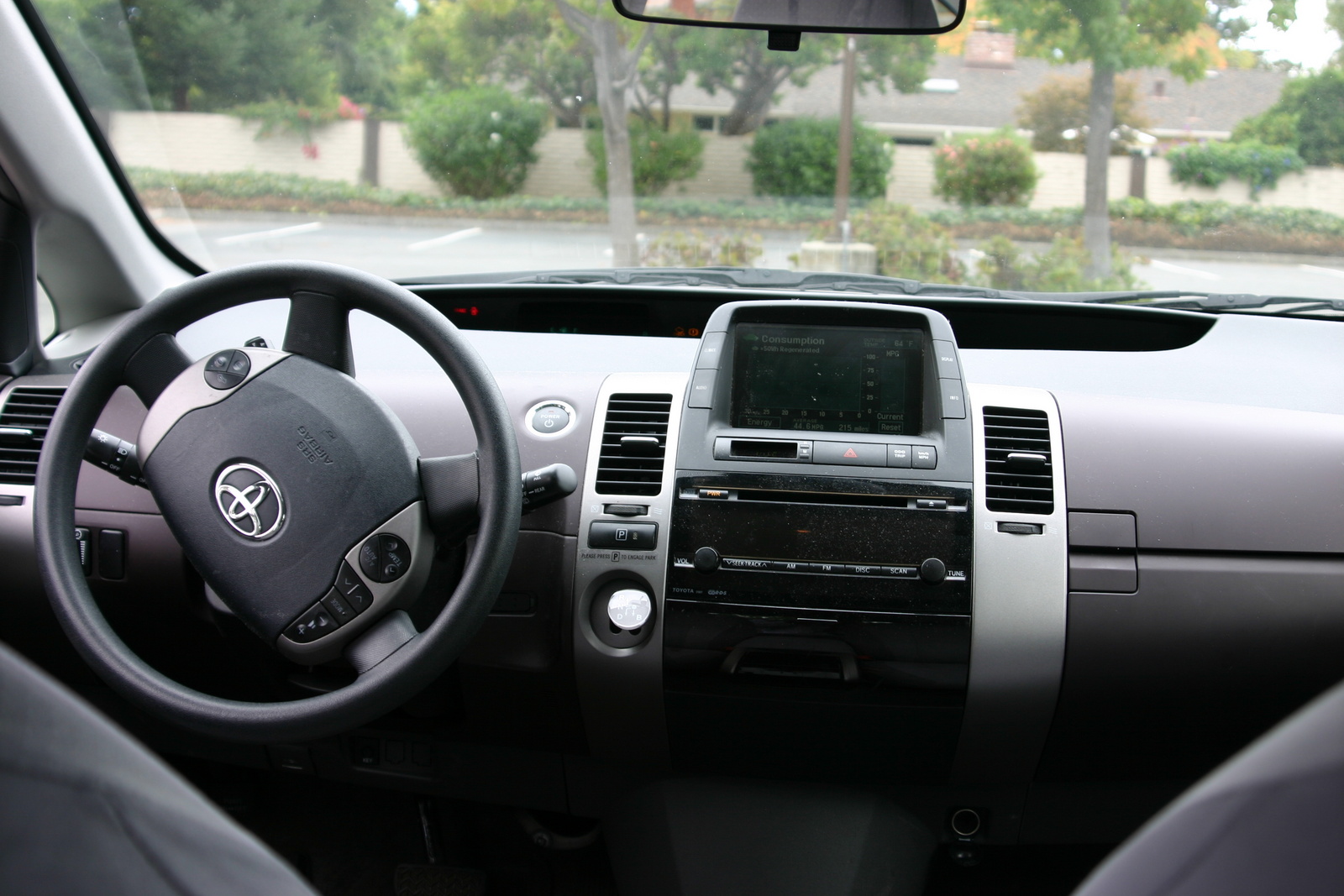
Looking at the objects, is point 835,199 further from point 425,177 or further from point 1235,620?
point 1235,620

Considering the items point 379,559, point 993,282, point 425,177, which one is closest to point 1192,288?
point 993,282

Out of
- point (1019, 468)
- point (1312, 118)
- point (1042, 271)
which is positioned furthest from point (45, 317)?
point (1312, 118)

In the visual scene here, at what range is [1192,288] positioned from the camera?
8.36 feet

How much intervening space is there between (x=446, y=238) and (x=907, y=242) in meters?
1.42

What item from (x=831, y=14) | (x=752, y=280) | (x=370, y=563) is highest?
(x=831, y=14)

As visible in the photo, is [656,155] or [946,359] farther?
[656,155]

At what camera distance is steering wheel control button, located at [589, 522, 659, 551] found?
6.71ft

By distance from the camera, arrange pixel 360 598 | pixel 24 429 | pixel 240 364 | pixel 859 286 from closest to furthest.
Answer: pixel 360 598, pixel 240 364, pixel 24 429, pixel 859 286

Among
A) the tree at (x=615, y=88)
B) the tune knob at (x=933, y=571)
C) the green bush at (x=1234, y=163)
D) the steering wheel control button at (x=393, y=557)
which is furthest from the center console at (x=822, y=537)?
the green bush at (x=1234, y=163)

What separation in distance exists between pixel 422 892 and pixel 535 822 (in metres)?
0.35

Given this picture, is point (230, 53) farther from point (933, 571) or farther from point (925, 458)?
point (933, 571)

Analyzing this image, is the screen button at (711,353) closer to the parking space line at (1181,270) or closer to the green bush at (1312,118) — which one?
the parking space line at (1181,270)

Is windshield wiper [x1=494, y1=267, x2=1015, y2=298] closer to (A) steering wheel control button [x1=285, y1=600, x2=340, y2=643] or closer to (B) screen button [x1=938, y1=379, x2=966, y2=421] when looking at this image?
(B) screen button [x1=938, y1=379, x2=966, y2=421]

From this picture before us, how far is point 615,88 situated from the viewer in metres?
3.18
